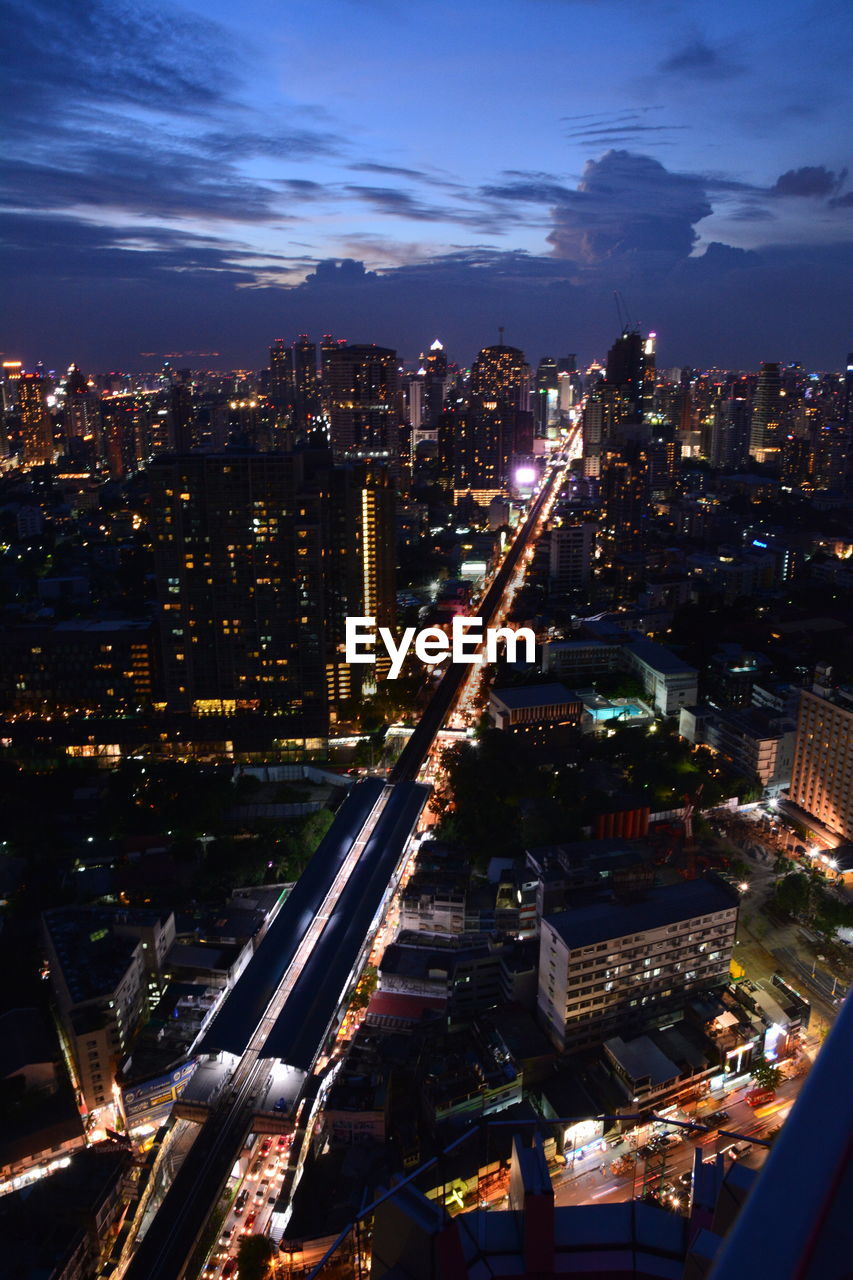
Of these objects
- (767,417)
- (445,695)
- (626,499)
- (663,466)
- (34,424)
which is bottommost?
(445,695)

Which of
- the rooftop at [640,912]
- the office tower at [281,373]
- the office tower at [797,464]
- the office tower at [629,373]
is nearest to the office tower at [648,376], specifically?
the office tower at [629,373]

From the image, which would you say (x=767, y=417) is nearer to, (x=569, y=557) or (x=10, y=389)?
Result: (x=569, y=557)

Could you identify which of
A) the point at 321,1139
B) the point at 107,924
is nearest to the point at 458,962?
the point at 321,1139

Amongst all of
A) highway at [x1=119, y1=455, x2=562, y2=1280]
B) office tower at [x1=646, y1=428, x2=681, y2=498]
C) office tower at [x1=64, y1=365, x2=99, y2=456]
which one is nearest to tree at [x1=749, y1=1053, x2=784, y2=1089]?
highway at [x1=119, y1=455, x2=562, y2=1280]

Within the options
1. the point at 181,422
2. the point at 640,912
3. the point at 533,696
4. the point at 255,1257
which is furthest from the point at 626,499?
the point at 255,1257

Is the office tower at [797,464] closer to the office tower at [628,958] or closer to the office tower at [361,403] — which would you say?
the office tower at [361,403]
